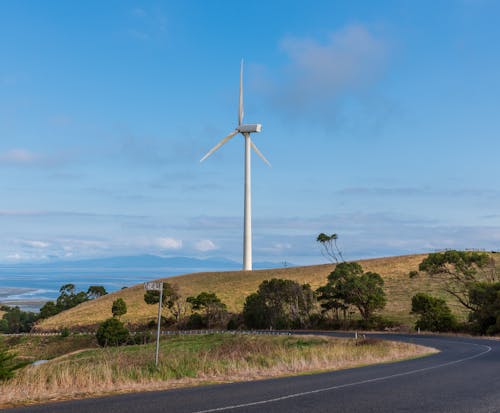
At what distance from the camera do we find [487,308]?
4722 centimetres

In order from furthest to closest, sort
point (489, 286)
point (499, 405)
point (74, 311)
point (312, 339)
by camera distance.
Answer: point (74, 311) → point (489, 286) → point (312, 339) → point (499, 405)

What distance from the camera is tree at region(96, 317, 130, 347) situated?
2101 inches

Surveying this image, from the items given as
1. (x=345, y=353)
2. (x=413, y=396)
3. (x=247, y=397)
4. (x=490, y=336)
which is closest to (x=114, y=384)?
Answer: (x=247, y=397)

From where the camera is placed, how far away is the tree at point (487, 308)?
46.0 meters

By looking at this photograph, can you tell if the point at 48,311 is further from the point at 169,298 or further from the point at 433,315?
the point at 433,315

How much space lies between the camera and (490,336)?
44.8 meters

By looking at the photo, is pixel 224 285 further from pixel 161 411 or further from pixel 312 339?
pixel 161 411

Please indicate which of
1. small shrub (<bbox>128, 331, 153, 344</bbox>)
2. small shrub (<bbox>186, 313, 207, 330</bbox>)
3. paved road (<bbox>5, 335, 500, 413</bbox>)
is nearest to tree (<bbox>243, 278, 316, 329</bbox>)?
small shrub (<bbox>186, 313, 207, 330</bbox>)

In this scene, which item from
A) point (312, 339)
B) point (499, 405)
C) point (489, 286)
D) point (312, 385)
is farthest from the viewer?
point (489, 286)

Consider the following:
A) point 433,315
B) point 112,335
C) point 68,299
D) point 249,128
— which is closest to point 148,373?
point 112,335

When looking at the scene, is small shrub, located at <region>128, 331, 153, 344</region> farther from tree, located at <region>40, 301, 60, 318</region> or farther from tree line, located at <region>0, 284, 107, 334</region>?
tree, located at <region>40, 301, 60, 318</region>

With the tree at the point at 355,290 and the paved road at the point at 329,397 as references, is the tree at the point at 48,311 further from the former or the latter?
the paved road at the point at 329,397

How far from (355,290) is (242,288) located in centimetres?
3757

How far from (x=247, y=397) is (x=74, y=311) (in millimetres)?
86769
